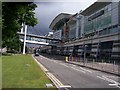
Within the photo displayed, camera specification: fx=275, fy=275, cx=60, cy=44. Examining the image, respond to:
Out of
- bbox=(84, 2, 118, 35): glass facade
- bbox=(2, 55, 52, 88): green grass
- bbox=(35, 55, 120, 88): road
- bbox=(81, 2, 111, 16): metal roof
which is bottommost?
bbox=(35, 55, 120, 88): road

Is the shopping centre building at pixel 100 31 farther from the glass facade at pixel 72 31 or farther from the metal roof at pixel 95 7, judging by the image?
the glass facade at pixel 72 31

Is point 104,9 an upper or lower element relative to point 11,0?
upper

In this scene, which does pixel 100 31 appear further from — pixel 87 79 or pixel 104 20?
pixel 87 79

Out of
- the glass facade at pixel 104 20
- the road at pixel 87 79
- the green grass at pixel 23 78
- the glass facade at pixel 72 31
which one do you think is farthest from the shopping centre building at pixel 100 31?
the green grass at pixel 23 78

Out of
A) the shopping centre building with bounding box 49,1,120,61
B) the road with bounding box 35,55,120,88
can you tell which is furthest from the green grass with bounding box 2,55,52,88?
the shopping centre building with bounding box 49,1,120,61

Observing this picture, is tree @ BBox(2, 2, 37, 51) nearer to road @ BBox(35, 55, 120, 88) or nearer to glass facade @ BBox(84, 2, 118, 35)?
road @ BBox(35, 55, 120, 88)

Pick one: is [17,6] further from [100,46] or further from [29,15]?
[100,46]

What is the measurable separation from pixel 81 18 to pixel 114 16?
5186cm

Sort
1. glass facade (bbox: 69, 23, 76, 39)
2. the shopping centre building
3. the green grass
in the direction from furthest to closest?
glass facade (bbox: 69, 23, 76, 39) < the shopping centre building < the green grass

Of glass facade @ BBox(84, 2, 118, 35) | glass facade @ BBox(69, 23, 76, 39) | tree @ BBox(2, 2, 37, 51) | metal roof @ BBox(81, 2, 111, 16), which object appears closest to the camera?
tree @ BBox(2, 2, 37, 51)

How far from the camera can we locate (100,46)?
283ft

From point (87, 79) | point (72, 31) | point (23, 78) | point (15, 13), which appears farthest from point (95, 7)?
point (15, 13)

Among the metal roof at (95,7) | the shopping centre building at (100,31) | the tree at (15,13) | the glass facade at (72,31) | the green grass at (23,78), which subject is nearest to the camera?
the tree at (15,13)

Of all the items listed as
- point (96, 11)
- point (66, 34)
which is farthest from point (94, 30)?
point (66, 34)
